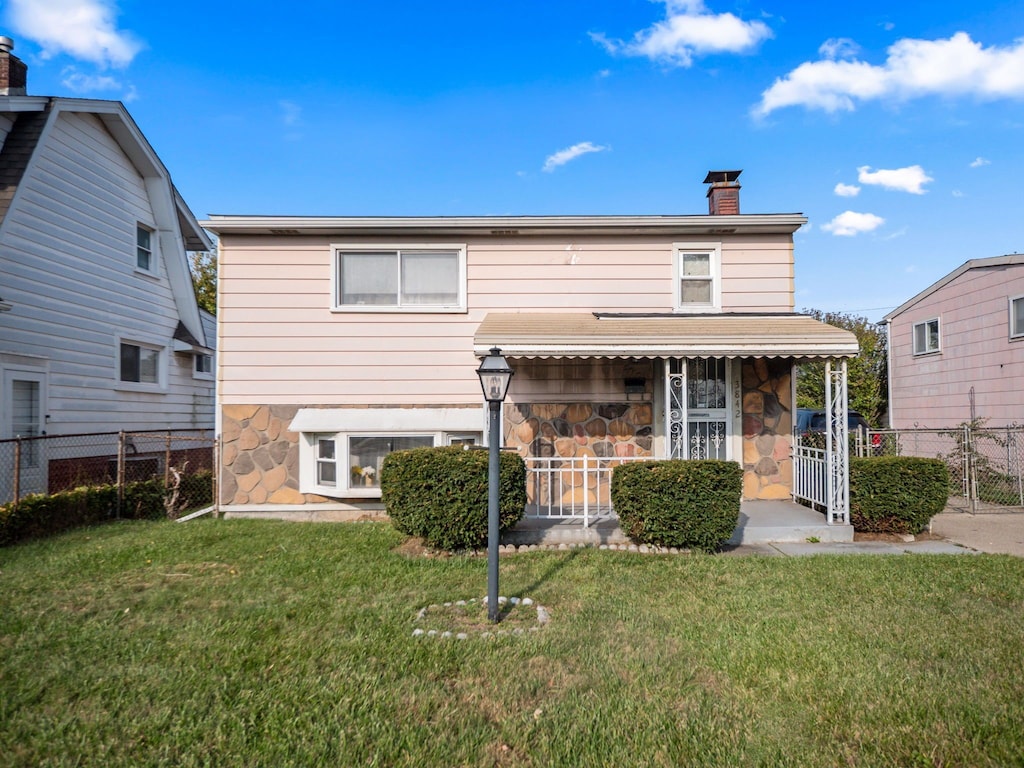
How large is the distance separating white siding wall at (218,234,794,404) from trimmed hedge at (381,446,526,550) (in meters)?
2.57

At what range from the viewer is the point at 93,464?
1064 cm

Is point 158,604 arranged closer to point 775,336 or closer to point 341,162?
point 775,336

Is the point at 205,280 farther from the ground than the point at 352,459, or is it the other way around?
the point at 205,280

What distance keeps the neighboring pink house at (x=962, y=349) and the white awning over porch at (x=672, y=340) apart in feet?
A: 24.1

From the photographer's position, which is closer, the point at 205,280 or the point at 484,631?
the point at 484,631

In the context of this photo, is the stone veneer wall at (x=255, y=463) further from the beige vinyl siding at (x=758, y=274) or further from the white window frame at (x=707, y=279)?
the beige vinyl siding at (x=758, y=274)

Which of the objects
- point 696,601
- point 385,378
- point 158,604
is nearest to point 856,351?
point 696,601

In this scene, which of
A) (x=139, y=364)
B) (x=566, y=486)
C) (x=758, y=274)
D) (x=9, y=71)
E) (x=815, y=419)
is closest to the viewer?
(x=566, y=486)

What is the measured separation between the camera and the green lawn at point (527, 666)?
286cm

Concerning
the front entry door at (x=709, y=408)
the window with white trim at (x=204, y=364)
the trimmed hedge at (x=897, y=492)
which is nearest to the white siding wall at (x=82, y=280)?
the window with white trim at (x=204, y=364)

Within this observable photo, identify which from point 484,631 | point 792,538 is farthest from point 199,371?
point 792,538

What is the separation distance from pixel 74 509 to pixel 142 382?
200 inches

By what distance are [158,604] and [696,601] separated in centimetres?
480

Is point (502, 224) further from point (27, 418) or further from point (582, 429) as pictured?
point (27, 418)
